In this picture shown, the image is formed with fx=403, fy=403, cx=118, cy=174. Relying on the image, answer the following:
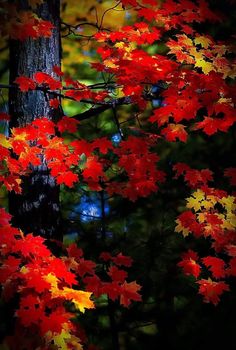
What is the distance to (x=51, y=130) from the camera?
3.88 meters

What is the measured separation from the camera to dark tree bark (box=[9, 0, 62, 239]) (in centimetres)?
395

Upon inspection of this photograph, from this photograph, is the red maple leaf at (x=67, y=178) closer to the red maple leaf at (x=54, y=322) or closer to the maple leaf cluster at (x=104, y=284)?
the maple leaf cluster at (x=104, y=284)

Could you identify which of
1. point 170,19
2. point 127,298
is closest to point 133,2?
point 170,19

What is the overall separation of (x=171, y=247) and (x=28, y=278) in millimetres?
2717

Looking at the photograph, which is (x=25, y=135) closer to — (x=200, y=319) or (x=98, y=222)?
(x=98, y=222)

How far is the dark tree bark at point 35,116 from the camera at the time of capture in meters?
3.95

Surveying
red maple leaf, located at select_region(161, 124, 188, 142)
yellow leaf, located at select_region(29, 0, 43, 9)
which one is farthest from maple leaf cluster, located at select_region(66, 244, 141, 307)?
A: yellow leaf, located at select_region(29, 0, 43, 9)

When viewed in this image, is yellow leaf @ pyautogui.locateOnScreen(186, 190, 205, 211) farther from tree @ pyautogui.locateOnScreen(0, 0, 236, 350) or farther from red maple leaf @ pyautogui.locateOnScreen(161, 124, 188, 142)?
red maple leaf @ pyautogui.locateOnScreen(161, 124, 188, 142)

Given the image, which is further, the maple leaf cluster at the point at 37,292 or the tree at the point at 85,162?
the tree at the point at 85,162

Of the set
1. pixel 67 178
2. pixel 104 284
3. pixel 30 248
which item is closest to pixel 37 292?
pixel 30 248

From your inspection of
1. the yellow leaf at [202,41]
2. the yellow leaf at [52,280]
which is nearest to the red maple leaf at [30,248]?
the yellow leaf at [52,280]

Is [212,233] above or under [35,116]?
under

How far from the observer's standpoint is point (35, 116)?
4.03 meters

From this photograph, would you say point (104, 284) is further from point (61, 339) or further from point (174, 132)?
point (174, 132)
